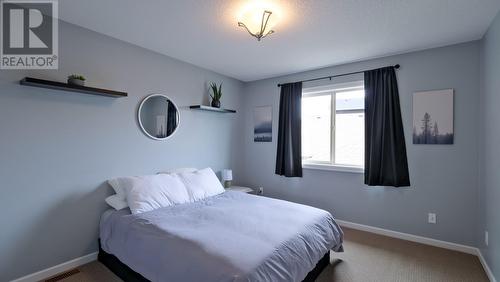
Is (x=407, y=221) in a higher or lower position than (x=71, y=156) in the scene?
lower

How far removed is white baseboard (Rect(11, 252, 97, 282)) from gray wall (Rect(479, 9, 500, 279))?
382 centimetres

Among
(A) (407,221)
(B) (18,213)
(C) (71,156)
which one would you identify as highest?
(C) (71,156)

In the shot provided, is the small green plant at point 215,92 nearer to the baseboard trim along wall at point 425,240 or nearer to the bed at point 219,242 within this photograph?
the bed at point 219,242

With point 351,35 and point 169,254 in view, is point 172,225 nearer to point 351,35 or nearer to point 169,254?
point 169,254

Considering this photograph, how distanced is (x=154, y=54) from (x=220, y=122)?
148 cm

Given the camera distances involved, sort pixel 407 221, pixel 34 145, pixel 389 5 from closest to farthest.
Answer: pixel 389 5, pixel 34 145, pixel 407 221

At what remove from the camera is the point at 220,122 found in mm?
4082

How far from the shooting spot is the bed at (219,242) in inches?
58.2

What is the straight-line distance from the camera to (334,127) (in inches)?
145

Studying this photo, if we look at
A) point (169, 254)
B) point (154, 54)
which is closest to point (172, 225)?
point (169, 254)

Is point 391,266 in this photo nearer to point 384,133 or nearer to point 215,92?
point 384,133

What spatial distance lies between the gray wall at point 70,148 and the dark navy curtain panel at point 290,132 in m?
1.75

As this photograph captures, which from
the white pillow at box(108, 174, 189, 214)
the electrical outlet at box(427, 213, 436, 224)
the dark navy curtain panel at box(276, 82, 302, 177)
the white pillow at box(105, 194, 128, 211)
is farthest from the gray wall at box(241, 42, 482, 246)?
the white pillow at box(105, 194, 128, 211)

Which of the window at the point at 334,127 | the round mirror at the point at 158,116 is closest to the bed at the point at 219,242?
the round mirror at the point at 158,116
